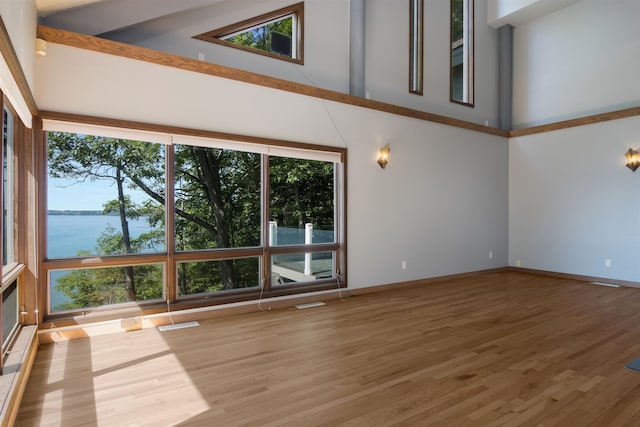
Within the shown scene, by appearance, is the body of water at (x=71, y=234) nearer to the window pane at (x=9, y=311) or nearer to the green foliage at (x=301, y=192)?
the window pane at (x=9, y=311)

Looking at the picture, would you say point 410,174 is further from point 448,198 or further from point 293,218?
point 293,218

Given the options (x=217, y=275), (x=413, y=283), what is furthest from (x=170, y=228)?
(x=413, y=283)

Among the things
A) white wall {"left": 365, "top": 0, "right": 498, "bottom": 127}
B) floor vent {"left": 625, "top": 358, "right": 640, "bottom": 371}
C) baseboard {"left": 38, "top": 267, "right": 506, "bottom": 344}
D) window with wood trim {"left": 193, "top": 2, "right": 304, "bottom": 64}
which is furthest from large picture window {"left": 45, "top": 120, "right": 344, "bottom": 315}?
floor vent {"left": 625, "top": 358, "right": 640, "bottom": 371}

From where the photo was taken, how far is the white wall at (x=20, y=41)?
7.20 ft

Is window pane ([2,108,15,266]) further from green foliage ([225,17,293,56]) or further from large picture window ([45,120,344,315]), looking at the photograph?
green foliage ([225,17,293,56])

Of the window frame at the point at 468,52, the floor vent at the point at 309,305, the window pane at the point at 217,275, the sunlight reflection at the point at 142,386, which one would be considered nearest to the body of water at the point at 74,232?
the window pane at the point at 217,275

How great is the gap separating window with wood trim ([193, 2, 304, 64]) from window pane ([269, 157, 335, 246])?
1.52 metres

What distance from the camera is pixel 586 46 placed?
6660 millimetres

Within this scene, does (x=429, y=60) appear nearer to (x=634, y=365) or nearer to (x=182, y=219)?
(x=182, y=219)

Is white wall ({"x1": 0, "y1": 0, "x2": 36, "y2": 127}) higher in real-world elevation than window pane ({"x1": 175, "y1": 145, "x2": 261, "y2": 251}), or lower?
higher

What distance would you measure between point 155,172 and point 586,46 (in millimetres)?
7560

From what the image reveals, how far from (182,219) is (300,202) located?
1.58 metres

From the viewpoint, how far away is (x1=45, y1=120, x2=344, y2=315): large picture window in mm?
3637

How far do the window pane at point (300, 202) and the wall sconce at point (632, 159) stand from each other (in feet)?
15.9
